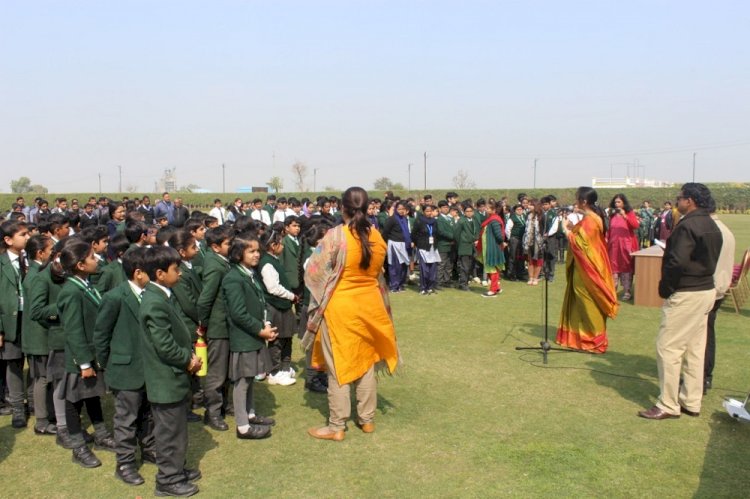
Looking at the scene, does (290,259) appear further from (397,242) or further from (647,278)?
(647,278)

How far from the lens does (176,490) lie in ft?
12.4

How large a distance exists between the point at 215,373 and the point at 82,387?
1.01 metres

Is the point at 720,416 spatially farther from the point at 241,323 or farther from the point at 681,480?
the point at 241,323

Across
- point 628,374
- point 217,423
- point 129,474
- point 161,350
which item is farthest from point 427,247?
point 161,350

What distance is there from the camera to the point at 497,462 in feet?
13.8

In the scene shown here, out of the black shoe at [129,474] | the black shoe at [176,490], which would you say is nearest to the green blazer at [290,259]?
the black shoe at [129,474]

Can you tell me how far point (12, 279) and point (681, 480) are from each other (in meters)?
→ 5.43

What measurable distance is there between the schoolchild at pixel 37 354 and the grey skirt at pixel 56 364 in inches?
9.1

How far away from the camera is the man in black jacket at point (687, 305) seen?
16.3 feet

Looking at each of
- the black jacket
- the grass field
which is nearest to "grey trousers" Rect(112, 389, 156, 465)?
the grass field

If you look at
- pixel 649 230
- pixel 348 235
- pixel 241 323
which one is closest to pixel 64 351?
pixel 241 323

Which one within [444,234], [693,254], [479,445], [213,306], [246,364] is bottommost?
[479,445]

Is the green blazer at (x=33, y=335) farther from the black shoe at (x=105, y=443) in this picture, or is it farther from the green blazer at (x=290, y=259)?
the green blazer at (x=290, y=259)

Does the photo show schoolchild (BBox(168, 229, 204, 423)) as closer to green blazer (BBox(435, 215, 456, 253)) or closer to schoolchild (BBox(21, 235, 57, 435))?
schoolchild (BBox(21, 235, 57, 435))
